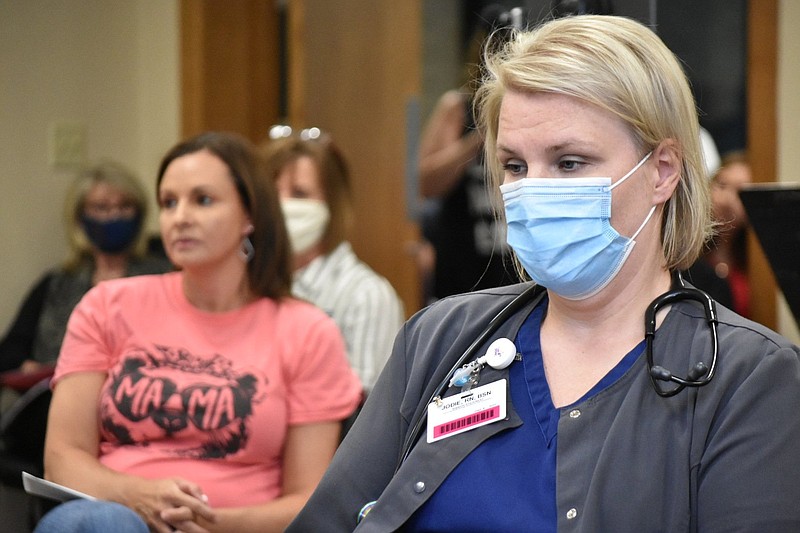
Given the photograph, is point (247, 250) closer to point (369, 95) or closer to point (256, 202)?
point (256, 202)

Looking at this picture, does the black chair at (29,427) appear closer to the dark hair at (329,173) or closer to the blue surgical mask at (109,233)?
the dark hair at (329,173)

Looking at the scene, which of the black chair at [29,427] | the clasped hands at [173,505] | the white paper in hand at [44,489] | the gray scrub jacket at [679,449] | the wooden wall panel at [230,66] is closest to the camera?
the gray scrub jacket at [679,449]

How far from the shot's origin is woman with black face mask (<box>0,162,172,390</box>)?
13.5ft

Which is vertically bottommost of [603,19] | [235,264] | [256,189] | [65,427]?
[65,427]

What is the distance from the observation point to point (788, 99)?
3389 millimetres

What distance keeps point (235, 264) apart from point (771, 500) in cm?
153

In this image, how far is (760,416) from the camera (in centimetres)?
128

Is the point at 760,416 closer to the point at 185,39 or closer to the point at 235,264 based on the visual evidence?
the point at 235,264

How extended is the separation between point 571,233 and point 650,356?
211 millimetres

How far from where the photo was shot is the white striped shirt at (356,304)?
10.1ft

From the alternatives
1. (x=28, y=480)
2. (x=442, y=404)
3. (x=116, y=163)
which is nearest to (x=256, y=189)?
(x=28, y=480)

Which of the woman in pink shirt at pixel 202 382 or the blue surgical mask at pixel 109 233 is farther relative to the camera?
the blue surgical mask at pixel 109 233

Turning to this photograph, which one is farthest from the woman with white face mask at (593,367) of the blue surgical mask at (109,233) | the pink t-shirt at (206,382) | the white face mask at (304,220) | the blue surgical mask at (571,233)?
the blue surgical mask at (109,233)

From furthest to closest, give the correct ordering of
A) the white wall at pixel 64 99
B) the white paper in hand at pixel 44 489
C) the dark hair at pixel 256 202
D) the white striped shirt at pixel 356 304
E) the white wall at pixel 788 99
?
1. the white wall at pixel 64 99
2. the white wall at pixel 788 99
3. the white striped shirt at pixel 356 304
4. the dark hair at pixel 256 202
5. the white paper in hand at pixel 44 489
